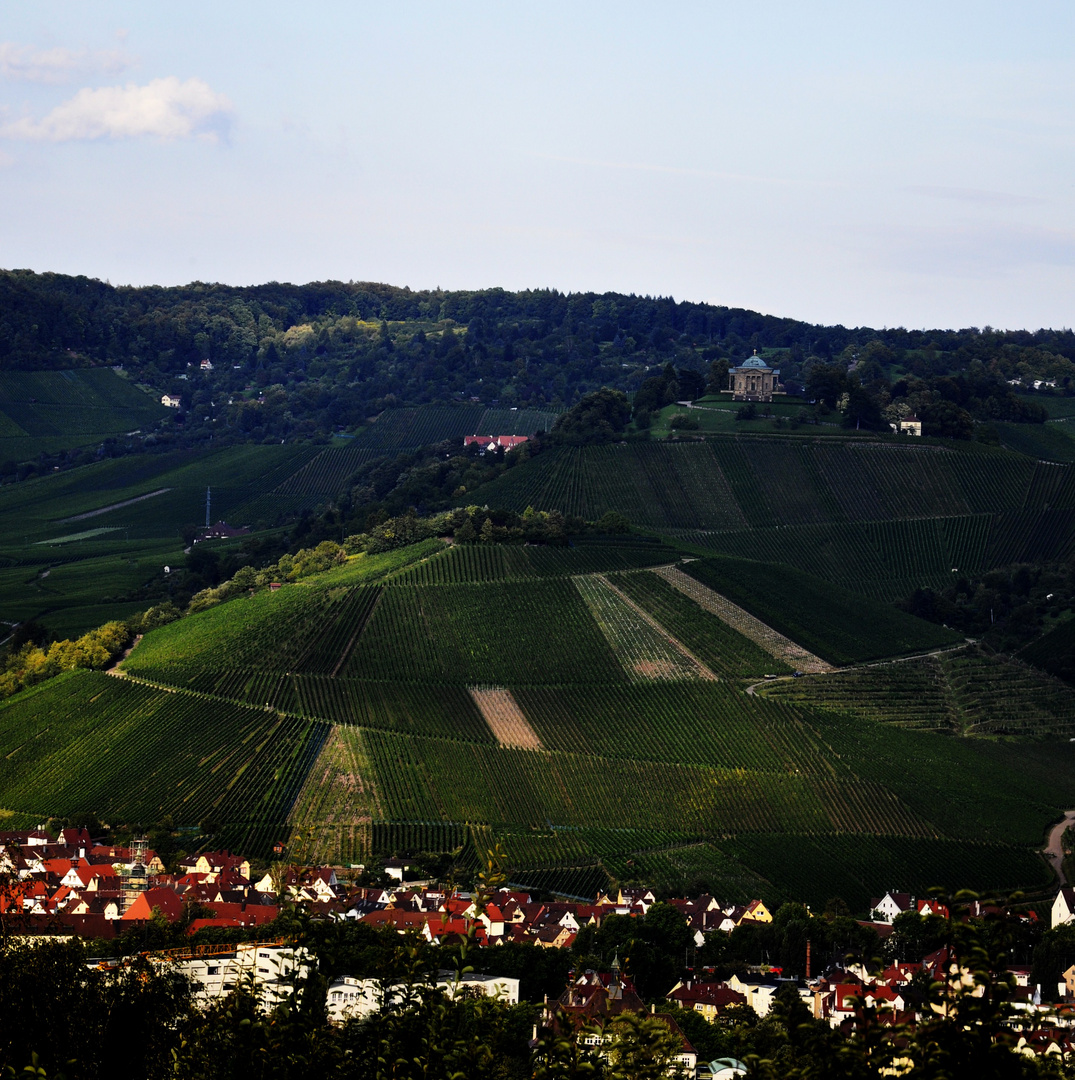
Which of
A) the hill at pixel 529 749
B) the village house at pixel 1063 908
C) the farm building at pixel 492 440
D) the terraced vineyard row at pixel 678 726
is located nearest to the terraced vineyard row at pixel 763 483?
the hill at pixel 529 749

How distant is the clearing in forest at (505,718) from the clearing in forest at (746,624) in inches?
591

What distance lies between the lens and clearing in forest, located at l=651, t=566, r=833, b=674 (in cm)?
8406

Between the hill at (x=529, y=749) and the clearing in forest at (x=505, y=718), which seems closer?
the hill at (x=529, y=749)

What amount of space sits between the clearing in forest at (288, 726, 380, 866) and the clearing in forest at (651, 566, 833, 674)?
2403cm

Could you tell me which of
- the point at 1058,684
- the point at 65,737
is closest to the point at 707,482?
the point at 1058,684

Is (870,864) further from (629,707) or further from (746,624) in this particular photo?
(746,624)

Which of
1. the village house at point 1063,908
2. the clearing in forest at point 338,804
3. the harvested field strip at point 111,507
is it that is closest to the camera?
the village house at point 1063,908

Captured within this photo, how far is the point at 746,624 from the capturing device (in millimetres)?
87688

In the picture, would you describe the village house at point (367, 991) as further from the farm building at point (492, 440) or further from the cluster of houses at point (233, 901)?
the farm building at point (492, 440)

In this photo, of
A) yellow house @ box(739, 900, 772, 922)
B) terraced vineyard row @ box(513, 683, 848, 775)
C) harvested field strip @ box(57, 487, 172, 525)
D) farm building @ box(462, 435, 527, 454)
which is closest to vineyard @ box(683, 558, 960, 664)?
terraced vineyard row @ box(513, 683, 848, 775)

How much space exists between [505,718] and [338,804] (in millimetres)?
12114

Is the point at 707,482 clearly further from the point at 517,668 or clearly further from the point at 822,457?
the point at 517,668

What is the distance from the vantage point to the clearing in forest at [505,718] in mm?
70688

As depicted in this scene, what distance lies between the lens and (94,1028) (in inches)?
1106
